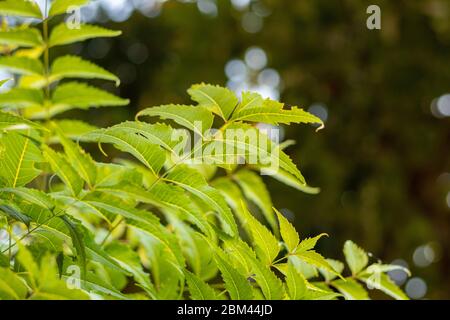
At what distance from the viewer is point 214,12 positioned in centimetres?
357

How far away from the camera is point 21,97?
0.73 metres

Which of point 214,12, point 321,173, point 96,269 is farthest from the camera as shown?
point 214,12

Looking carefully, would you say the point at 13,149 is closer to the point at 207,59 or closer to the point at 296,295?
the point at 296,295

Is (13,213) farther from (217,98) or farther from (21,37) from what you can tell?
(21,37)

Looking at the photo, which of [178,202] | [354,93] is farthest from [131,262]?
[354,93]

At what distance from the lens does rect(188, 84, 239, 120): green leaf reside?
0.56 m

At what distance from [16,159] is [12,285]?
0.51 ft

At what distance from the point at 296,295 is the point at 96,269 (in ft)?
0.73

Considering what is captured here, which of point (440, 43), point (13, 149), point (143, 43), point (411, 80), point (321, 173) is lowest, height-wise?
point (13, 149)

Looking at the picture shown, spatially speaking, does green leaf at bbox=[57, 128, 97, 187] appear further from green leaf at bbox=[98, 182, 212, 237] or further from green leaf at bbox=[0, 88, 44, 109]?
green leaf at bbox=[0, 88, 44, 109]

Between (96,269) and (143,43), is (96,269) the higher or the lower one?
the lower one

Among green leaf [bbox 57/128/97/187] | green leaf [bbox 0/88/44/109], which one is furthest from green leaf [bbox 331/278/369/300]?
green leaf [bbox 0/88/44/109]

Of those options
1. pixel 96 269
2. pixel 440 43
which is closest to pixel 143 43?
pixel 440 43

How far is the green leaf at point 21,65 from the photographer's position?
73cm
